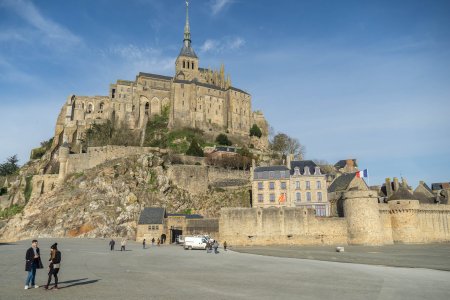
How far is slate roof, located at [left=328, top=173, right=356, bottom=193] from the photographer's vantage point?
4134 cm

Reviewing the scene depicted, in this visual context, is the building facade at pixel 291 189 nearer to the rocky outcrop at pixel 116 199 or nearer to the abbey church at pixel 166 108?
the rocky outcrop at pixel 116 199

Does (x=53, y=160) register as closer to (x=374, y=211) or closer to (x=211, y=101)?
(x=211, y=101)

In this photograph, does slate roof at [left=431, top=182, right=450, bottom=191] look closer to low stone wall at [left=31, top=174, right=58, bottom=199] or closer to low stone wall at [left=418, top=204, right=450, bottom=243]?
low stone wall at [left=418, top=204, right=450, bottom=243]

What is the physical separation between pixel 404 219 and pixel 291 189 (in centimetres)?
1210

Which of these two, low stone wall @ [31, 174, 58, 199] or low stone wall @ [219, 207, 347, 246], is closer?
low stone wall @ [219, 207, 347, 246]

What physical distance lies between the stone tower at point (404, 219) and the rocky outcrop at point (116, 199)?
57.6 feet

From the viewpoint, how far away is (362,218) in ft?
117

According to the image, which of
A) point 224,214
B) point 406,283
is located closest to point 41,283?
point 406,283

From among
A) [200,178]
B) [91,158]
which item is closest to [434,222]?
[200,178]

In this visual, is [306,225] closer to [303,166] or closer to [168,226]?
[303,166]

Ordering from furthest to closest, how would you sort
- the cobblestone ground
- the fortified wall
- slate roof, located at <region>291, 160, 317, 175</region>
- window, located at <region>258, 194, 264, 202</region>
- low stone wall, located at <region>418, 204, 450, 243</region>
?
1. slate roof, located at <region>291, 160, 317, 175</region>
2. window, located at <region>258, 194, 264, 202</region>
3. low stone wall, located at <region>418, 204, 450, 243</region>
4. the fortified wall
5. the cobblestone ground

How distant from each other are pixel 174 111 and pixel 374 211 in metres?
47.5

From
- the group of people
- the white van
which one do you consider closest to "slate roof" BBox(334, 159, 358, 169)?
the white van

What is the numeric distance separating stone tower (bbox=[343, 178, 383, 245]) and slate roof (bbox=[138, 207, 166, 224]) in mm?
18683
